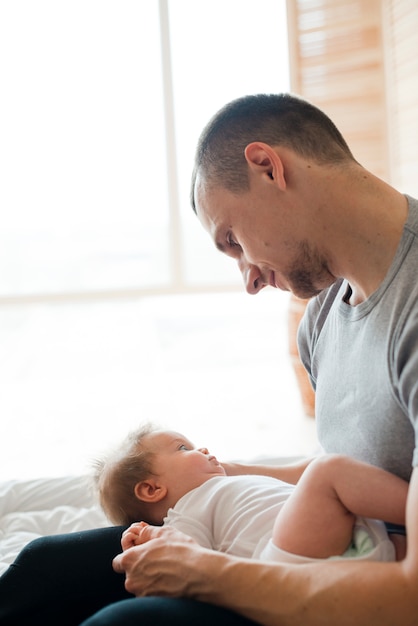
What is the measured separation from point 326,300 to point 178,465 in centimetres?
50

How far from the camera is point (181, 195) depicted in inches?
201

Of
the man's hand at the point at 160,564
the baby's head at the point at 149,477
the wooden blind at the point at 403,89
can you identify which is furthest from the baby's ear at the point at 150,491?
the wooden blind at the point at 403,89

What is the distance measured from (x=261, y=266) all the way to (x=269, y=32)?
162 inches

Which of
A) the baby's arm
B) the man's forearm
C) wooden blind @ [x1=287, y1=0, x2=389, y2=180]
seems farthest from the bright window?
the man's forearm

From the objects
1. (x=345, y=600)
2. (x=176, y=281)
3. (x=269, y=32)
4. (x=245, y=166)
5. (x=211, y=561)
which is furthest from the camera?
(x=176, y=281)

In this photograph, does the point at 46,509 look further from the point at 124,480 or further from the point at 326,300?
the point at 326,300

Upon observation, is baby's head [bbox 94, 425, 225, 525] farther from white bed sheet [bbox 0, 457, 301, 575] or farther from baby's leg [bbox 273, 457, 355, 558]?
baby's leg [bbox 273, 457, 355, 558]

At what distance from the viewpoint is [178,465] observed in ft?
4.88

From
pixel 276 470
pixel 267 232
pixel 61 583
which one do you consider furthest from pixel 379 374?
pixel 61 583

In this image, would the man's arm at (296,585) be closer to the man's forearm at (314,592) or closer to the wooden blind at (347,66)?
the man's forearm at (314,592)

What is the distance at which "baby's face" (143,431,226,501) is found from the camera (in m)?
1.47

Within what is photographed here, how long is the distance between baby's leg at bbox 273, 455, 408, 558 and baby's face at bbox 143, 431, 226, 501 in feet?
1.40

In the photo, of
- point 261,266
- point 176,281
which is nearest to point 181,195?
point 176,281

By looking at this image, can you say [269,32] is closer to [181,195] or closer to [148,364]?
[181,195]
